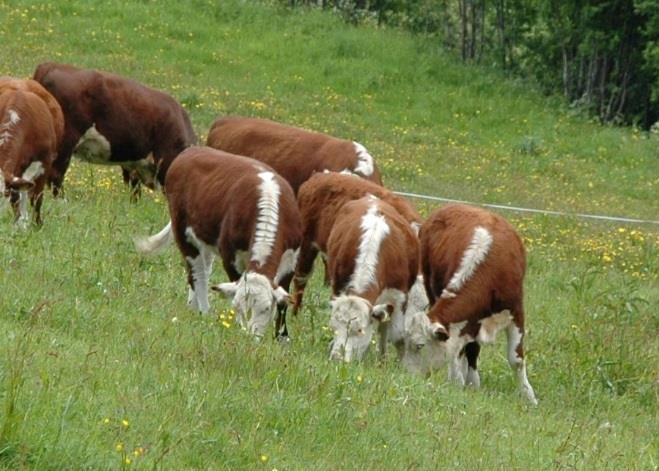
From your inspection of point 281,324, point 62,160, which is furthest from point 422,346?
point 62,160

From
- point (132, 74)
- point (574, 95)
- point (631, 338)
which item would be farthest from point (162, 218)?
point (574, 95)

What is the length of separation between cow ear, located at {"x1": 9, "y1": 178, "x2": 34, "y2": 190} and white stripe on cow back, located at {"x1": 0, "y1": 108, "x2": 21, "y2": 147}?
30.1 inches

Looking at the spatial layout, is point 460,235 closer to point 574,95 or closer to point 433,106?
point 433,106

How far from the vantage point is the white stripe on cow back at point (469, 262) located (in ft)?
37.7

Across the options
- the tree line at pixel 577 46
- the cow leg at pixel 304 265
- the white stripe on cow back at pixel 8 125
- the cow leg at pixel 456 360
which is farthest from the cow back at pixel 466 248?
the tree line at pixel 577 46

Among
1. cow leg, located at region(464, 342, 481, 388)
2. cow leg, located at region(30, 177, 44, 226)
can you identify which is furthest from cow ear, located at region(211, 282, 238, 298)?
cow leg, located at region(30, 177, 44, 226)

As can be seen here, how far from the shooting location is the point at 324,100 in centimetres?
3181

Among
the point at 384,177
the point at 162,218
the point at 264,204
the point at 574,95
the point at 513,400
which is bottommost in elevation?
the point at 574,95

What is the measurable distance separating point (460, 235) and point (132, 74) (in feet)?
63.7

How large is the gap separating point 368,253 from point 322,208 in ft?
6.35

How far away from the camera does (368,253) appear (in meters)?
11.4

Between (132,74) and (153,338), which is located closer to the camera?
(153,338)

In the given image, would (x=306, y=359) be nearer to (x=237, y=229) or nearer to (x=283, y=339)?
(x=283, y=339)

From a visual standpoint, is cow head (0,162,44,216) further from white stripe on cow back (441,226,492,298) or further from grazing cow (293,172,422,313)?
white stripe on cow back (441,226,492,298)
